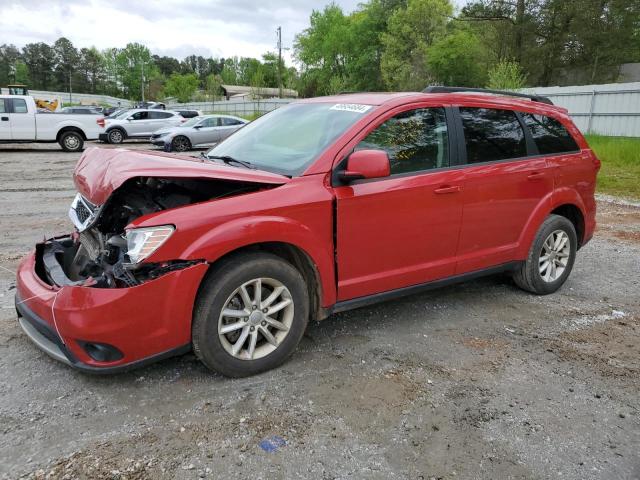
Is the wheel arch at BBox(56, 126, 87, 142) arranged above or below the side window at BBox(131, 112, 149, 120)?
below

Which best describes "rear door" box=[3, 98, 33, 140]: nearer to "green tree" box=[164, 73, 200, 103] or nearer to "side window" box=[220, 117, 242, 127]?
"side window" box=[220, 117, 242, 127]

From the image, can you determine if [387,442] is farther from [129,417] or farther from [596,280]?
[596,280]

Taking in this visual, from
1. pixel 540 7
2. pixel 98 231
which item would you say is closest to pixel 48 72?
pixel 540 7

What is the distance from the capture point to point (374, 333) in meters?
3.89

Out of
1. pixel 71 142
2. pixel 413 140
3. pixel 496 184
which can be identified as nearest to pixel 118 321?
pixel 413 140

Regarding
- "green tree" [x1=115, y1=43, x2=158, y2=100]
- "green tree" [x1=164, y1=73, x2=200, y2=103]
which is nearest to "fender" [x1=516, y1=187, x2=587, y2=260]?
"green tree" [x1=164, y1=73, x2=200, y2=103]

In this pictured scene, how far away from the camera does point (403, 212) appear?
363 cm

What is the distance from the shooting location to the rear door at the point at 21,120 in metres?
17.3

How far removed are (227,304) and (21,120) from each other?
59.2 feet

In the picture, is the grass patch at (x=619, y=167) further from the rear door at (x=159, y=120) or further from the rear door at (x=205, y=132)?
the rear door at (x=159, y=120)

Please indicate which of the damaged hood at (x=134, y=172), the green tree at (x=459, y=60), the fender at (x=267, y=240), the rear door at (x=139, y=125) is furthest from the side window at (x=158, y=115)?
the green tree at (x=459, y=60)

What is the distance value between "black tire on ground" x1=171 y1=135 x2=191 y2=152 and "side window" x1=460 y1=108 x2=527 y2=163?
16.4 metres

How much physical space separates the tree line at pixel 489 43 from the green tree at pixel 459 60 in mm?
93

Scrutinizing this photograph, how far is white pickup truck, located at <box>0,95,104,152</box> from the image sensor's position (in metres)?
17.3
